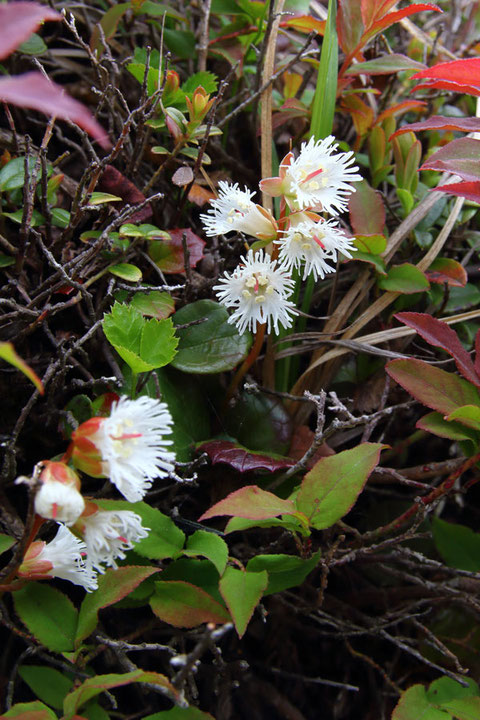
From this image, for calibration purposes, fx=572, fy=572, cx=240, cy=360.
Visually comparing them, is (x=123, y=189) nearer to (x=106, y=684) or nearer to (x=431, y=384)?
(x=431, y=384)

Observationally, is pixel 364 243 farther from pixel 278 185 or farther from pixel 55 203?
pixel 55 203

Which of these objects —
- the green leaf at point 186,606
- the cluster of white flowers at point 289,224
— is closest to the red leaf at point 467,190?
the cluster of white flowers at point 289,224

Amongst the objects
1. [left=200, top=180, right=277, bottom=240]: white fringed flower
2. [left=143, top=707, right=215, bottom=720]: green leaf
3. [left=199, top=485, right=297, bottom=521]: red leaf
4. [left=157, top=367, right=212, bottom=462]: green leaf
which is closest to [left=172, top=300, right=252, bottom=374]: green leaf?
[left=157, top=367, right=212, bottom=462]: green leaf

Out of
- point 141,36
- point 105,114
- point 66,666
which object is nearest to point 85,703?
point 66,666

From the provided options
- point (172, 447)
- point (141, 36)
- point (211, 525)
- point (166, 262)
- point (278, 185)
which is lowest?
point (211, 525)

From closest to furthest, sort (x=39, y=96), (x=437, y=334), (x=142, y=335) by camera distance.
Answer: (x=39, y=96)
(x=142, y=335)
(x=437, y=334)

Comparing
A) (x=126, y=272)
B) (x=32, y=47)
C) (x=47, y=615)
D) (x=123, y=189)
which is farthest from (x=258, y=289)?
(x=32, y=47)

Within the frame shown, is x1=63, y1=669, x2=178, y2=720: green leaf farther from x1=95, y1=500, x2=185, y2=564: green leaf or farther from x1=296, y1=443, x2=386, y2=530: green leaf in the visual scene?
x1=296, y1=443, x2=386, y2=530: green leaf
